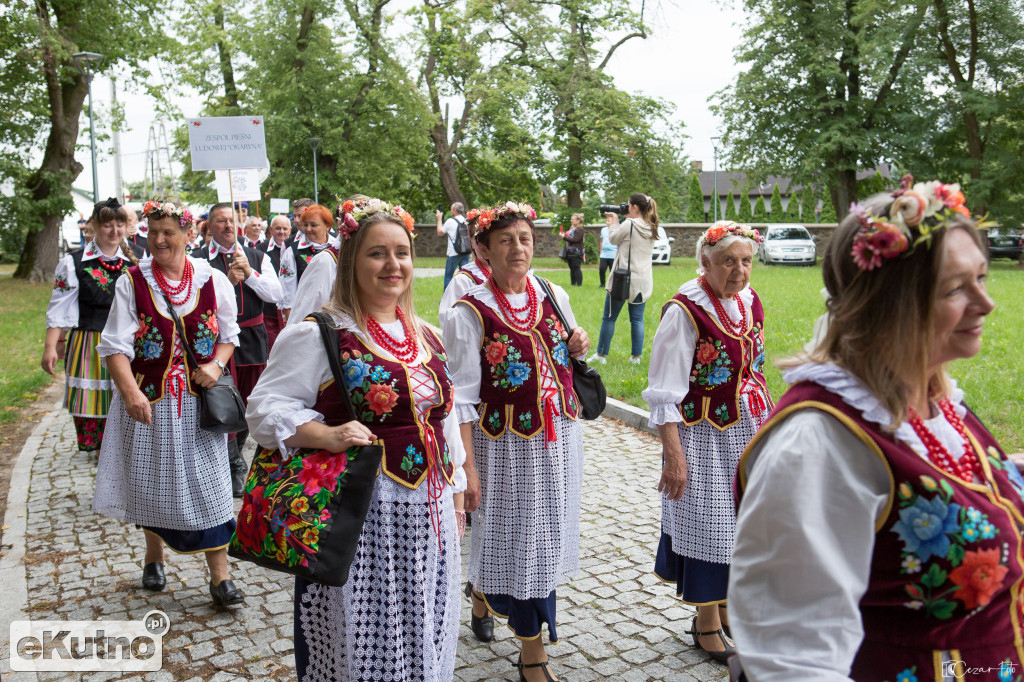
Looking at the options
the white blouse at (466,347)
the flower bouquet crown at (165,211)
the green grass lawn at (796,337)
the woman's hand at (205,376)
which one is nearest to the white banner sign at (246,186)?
the green grass lawn at (796,337)

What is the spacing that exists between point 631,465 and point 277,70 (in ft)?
92.2

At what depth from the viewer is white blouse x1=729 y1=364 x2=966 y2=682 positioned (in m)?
1.53

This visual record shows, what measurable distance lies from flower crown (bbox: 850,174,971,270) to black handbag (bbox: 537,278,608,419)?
2.30 metres

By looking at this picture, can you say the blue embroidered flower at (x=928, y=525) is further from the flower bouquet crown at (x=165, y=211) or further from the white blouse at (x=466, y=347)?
the flower bouquet crown at (x=165, y=211)

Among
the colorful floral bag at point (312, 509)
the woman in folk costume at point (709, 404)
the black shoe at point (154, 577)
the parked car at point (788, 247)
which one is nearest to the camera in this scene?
the colorful floral bag at point (312, 509)

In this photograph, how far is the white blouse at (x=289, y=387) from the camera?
277cm

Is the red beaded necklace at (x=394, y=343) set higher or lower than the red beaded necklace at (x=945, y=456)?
higher

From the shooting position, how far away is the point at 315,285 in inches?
262

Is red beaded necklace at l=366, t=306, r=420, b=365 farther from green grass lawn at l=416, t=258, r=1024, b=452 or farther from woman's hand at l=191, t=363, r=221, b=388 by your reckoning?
woman's hand at l=191, t=363, r=221, b=388

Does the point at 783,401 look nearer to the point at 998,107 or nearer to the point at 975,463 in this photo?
the point at 975,463

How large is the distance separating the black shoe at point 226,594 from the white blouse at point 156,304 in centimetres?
133

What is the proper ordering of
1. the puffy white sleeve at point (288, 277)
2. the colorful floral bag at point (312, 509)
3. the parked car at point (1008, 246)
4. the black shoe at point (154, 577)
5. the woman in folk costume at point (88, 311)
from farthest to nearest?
the parked car at point (1008, 246), the puffy white sleeve at point (288, 277), the woman in folk costume at point (88, 311), the black shoe at point (154, 577), the colorful floral bag at point (312, 509)
